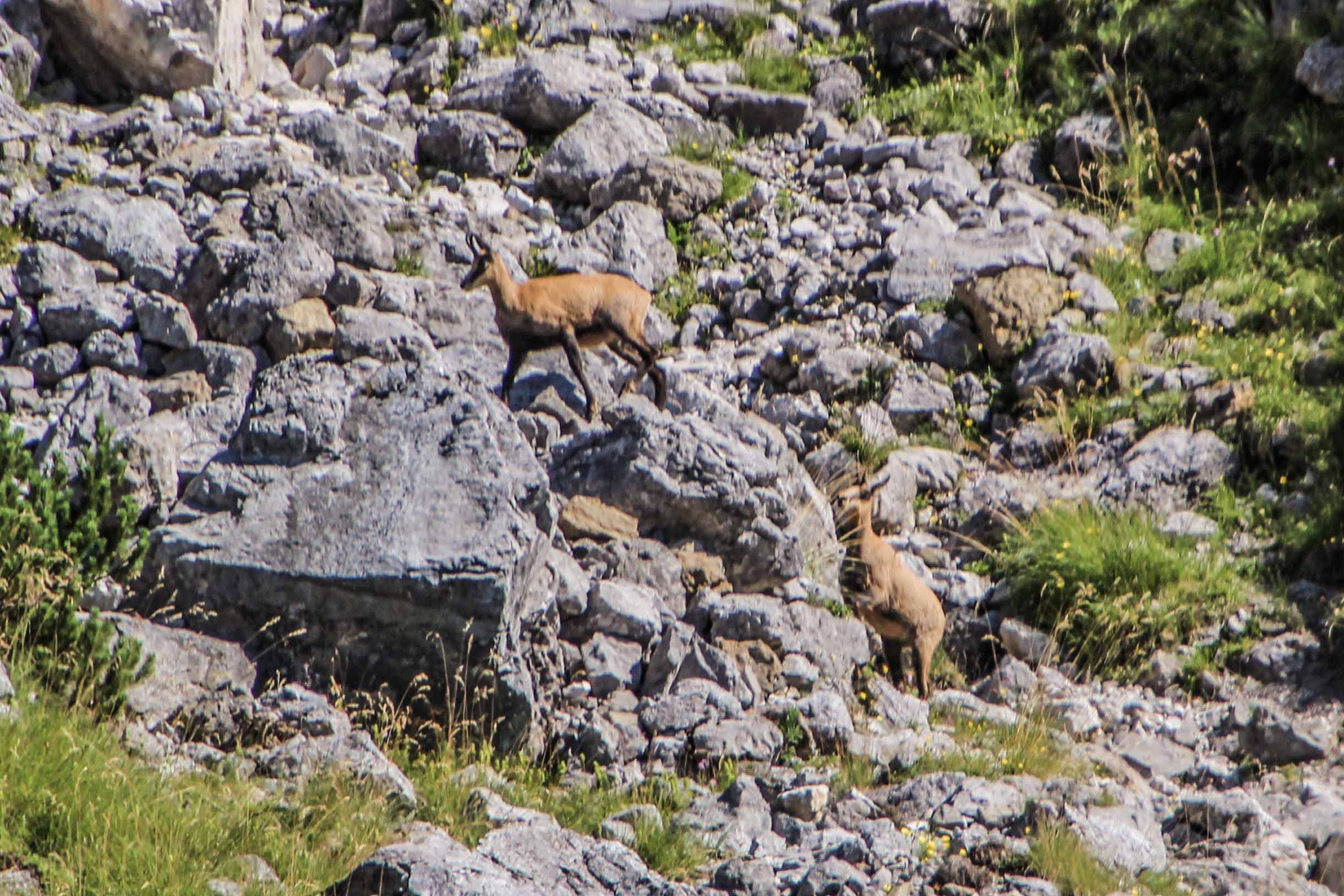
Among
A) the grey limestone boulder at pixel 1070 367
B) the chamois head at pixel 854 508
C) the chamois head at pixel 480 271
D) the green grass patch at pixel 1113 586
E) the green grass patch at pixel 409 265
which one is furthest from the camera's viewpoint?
the green grass patch at pixel 409 265

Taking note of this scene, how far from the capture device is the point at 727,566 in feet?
28.0

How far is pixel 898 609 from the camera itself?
28.0 ft

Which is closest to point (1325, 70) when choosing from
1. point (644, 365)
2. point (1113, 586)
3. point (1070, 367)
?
point (1070, 367)

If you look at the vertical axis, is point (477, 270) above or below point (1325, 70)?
below

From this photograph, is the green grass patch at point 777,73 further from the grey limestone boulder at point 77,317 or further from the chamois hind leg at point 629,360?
the grey limestone boulder at point 77,317

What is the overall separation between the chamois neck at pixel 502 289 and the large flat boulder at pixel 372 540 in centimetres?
265

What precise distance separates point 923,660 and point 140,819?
4.81m

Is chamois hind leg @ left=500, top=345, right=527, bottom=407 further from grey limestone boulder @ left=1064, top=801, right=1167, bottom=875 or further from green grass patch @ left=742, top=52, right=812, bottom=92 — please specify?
green grass patch @ left=742, top=52, right=812, bottom=92

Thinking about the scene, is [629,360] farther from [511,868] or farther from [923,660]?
[511,868]

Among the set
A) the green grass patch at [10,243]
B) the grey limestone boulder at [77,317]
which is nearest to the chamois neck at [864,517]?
the grey limestone boulder at [77,317]

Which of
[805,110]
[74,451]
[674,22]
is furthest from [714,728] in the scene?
[674,22]

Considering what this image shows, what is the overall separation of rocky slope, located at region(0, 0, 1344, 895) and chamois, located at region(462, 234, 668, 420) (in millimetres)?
215

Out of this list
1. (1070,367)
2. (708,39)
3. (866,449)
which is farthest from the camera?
(708,39)

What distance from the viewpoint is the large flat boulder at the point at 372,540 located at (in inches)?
261
